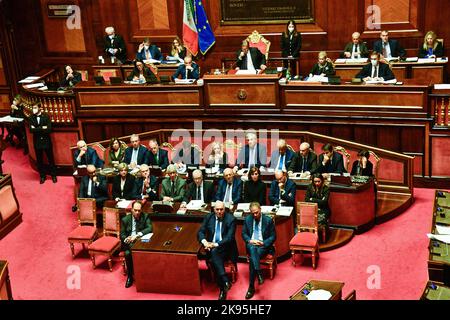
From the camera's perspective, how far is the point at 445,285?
6.95m

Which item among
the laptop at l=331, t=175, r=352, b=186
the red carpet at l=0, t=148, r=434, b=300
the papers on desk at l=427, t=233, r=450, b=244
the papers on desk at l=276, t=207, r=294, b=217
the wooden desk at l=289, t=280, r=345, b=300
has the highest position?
the laptop at l=331, t=175, r=352, b=186

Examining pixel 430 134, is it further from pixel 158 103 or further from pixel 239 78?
pixel 158 103

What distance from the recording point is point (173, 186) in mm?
10203

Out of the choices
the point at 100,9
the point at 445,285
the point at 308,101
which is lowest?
the point at 445,285

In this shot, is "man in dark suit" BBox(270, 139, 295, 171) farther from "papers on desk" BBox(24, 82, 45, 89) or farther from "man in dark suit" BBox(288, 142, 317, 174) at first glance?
"papers on desk" BBox(24, 82, 45, 89)

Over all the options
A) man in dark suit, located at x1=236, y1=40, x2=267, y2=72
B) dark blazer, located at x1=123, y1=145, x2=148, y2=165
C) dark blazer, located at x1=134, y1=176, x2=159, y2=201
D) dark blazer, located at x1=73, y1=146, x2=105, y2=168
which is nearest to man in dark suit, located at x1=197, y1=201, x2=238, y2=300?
dark blazer, located at x1=134, y1=176, x2=159, y2=201

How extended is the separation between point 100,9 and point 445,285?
34.1ft

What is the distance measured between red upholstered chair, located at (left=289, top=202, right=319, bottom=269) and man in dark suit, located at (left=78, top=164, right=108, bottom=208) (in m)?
3.08

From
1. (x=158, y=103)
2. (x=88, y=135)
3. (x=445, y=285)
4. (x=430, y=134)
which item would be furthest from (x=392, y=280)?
(x=88, y=135)

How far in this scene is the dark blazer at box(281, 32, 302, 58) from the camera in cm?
1329

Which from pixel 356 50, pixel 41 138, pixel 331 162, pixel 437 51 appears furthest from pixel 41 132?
pixel 437 51

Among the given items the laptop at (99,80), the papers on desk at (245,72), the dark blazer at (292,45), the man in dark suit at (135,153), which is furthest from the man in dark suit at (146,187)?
the dark blazer at (292,45)

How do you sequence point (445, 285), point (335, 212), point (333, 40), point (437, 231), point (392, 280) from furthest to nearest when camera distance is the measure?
point (333, 40)
point (335, 212)
point (392, 280)
point (437, 231)
point (445, 285)

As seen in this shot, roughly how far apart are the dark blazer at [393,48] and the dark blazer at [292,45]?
1.40m
